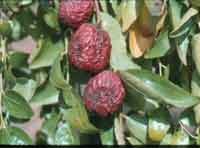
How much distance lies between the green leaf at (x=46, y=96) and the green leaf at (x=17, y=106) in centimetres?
6

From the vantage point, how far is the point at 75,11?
1220 mm

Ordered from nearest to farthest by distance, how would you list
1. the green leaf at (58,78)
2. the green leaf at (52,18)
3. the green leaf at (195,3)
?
the green leaf at (195,3) < the green leaf at (58,78) < the green leaf at (52,18)

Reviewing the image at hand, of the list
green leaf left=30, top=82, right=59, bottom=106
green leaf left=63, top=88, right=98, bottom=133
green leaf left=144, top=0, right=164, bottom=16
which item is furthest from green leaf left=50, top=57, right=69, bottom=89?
green leaf left=144, top=0, right=164, bottom=16

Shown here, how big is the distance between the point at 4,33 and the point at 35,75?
216 mm

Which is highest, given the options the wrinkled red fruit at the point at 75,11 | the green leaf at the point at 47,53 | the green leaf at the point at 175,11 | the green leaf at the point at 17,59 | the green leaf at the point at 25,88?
the green leaf at the point at 175,11

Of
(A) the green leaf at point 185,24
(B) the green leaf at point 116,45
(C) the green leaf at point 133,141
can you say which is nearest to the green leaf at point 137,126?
(C) the green leaf at point 133,141

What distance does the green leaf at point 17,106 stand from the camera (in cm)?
125

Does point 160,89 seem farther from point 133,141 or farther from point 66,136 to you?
point 66,136

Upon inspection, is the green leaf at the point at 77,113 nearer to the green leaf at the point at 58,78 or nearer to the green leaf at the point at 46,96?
the green leaf at the point at 58,78

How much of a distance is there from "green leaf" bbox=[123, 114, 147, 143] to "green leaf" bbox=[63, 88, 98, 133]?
0.09 meters

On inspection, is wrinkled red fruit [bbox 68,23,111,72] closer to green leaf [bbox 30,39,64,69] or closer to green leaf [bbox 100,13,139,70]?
green leaf [bbox 100,13,139,70]

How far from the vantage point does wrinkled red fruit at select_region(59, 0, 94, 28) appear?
1.22 m

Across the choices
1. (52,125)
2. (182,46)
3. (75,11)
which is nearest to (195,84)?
(182,46)

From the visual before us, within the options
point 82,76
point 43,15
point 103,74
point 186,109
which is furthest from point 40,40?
point 186,109
